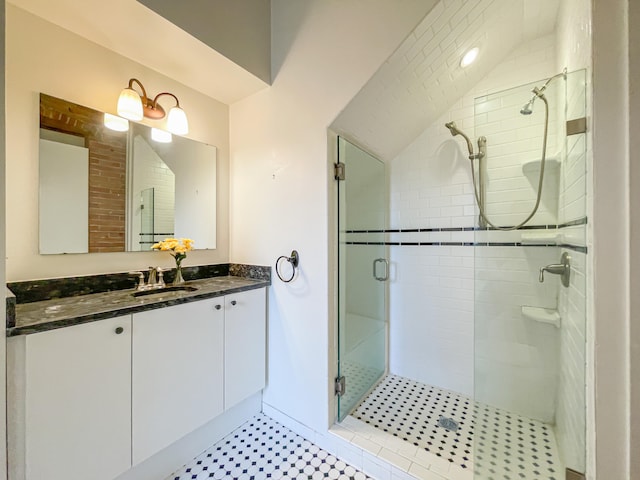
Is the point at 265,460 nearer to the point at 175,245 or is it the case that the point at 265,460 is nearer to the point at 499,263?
the point at 175,245

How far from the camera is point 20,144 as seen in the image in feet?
4.09

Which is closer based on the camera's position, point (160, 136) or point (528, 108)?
point (528, 108)

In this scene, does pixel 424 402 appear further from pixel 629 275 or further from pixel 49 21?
pixel 49 21

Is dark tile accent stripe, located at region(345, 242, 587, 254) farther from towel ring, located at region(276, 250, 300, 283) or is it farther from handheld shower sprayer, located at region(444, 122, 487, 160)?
handheld shower sprayer, located at region(444, 122, 487, 160)

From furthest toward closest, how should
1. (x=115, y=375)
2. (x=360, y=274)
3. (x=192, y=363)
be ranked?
(x=360, y=274)
(x=192, y=363)
(x=115, y=375)

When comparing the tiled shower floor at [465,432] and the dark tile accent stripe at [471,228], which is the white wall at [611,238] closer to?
the dark tile accent stripe at [471,228]

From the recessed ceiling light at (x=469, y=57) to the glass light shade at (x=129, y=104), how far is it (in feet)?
6.70

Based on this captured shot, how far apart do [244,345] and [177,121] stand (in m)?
1.58

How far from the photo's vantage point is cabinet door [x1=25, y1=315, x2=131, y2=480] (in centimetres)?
95

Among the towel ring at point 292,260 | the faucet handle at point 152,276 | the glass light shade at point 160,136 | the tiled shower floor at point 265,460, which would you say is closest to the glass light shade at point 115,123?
the glass light shade at point 160,136

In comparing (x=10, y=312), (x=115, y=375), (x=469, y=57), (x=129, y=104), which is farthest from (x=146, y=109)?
(x=469, y=57)

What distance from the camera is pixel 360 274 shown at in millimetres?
2023

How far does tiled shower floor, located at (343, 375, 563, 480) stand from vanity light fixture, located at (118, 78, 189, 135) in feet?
7.44

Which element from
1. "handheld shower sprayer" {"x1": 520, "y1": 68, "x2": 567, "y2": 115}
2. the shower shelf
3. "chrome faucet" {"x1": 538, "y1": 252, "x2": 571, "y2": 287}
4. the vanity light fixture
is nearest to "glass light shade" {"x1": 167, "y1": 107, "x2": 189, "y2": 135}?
the vanity light fixture
